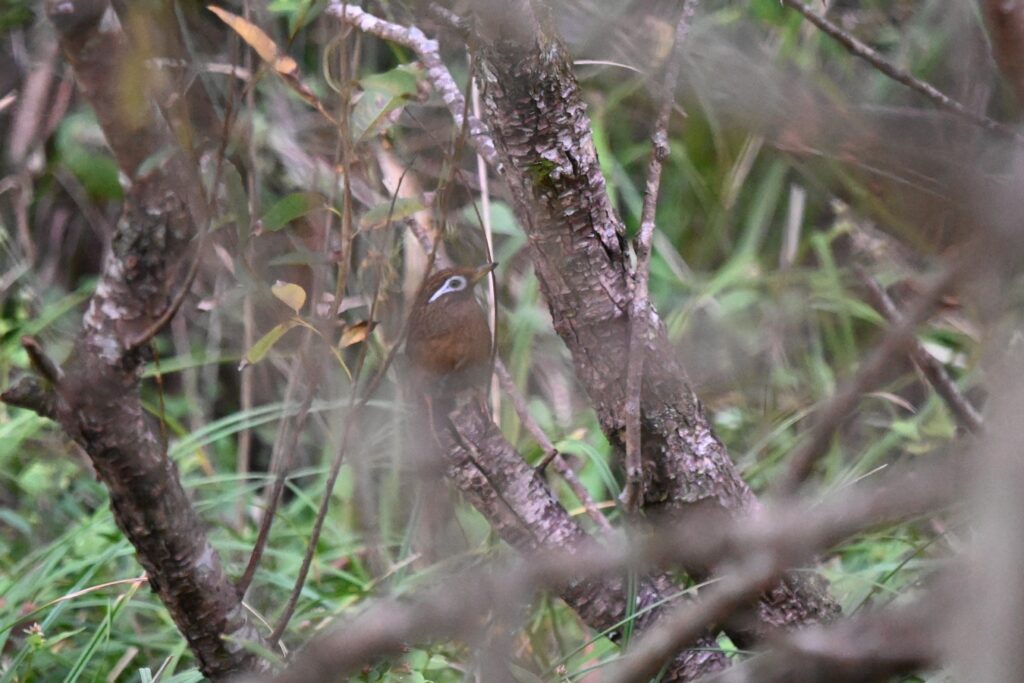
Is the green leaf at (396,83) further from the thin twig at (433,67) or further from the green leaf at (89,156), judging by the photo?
the green leaf at (89,156)

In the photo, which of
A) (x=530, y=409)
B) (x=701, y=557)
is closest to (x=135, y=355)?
(x=701, y=557)

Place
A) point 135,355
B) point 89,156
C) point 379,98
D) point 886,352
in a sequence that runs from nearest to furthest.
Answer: point 886,352
point 135,355
point 379,98
point 89,156

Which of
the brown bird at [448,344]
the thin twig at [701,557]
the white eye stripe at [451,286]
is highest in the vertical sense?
the thin twig at [701,557]

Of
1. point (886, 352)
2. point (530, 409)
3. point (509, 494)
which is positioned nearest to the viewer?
point (886, 352)

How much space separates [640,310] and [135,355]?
2.31 ft

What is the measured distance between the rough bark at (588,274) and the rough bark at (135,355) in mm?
437

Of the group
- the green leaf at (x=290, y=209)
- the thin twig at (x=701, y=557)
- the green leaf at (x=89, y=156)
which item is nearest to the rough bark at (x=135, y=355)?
the green leaf at (x=290, y=209)

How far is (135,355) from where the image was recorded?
1543mm

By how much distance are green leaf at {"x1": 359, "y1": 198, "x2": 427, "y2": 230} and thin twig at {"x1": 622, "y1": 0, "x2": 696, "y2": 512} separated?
329mm

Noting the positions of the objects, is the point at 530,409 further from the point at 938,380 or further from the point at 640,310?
the point at 640,310

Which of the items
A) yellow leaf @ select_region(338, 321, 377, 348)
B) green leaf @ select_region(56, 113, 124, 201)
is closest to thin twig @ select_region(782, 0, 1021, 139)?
yellow leaf @ select_region(338, 321, 377, 348)

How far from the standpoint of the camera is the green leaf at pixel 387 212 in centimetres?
162

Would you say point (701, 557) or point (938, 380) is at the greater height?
point (701, 557)

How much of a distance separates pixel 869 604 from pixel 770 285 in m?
1.51
